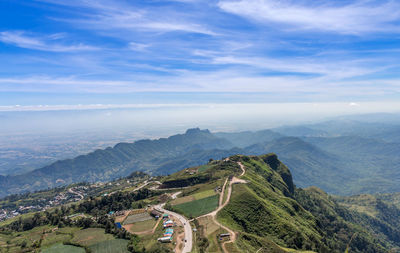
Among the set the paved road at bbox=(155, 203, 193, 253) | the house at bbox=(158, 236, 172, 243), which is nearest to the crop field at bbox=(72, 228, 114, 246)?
the house at bbox=(158, 236, 172, 243)

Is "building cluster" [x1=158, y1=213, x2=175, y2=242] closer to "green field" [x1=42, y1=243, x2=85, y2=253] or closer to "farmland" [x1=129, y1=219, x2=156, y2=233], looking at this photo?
"farmland" [x1=129, y1=219, x2=156, y2=233]

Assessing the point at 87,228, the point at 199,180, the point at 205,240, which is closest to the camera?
the point at 205,240

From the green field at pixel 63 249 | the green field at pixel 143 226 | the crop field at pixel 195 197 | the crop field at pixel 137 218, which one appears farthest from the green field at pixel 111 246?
the crop field at pixel 195 197

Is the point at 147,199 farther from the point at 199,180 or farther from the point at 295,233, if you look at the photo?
the point at 295,233

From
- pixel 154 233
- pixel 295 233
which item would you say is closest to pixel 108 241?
pixel 154 233

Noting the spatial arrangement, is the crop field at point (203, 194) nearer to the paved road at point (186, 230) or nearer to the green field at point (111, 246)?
the paved road at point (186, 230)
